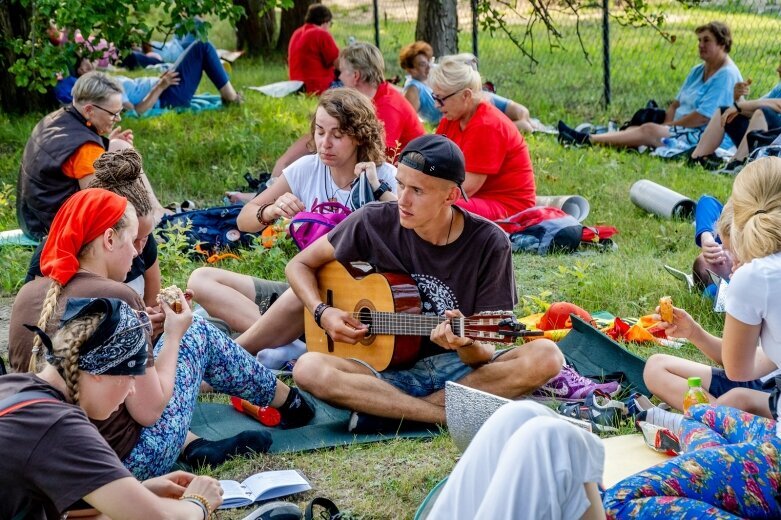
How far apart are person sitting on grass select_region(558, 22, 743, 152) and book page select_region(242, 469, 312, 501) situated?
687cm

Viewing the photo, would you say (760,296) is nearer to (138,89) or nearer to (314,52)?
(138,89)

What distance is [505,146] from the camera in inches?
263

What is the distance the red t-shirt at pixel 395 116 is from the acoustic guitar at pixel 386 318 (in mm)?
2851

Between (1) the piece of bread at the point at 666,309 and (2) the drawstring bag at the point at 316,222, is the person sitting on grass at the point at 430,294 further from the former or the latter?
(2) the drawstring bag at the point at 316,222

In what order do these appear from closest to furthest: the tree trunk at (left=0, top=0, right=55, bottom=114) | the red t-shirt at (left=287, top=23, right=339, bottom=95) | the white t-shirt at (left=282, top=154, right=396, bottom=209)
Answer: the white t-shirt at (left=282, top=154, right=396, bottom=209)
the tree trunk at (left=0, top=0, right=55, bottom=114)
the red t-shirt at (left=287, top=23, right=339, bottom=95)

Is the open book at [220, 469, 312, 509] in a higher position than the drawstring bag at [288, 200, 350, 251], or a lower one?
lower

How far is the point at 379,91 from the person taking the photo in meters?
7.53

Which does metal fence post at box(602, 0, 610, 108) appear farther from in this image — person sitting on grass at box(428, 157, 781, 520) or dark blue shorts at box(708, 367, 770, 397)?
person sitting on grass at box(428, 157, 781, 520)

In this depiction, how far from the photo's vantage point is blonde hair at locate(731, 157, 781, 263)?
343 cm

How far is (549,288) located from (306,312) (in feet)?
6.33

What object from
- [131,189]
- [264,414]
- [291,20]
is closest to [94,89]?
[131,189]

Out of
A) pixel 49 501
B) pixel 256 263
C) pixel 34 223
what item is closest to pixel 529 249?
pixel 256 263

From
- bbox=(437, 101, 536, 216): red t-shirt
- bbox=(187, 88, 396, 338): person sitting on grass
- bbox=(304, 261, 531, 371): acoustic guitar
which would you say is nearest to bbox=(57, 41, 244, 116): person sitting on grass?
bbox=(437, 101, 536, 216): red t-shirt

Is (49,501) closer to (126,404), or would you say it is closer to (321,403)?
(126,404)
